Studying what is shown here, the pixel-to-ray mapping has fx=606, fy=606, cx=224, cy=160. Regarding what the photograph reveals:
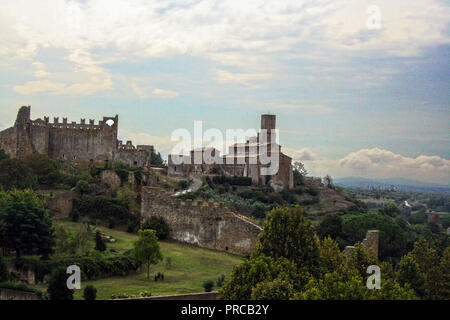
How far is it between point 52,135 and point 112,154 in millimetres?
5298

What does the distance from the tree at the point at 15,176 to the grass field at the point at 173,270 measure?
5.08 meters

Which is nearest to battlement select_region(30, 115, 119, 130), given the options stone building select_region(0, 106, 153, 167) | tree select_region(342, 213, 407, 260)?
stone building select_region(0, 106, 153, 167)

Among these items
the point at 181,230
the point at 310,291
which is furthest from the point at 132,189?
the point at 310,291

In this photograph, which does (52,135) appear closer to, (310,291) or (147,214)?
(147,214)

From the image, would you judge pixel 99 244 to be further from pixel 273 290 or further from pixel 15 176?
pixel 273 290

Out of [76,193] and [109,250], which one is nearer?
[109,250]

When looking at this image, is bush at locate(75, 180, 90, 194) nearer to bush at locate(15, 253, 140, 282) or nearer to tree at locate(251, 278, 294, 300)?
bush at locate(15, 253, 140, 282)

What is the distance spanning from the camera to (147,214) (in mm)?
38531

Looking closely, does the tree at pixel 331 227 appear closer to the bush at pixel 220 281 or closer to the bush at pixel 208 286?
the bush at pixel 220 281

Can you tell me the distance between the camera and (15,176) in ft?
128

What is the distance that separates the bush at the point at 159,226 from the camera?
119ft

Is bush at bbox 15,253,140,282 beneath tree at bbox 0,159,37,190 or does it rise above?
beneath

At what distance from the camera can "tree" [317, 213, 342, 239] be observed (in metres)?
43.5

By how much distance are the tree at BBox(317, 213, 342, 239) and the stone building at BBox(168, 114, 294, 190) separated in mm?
16332
